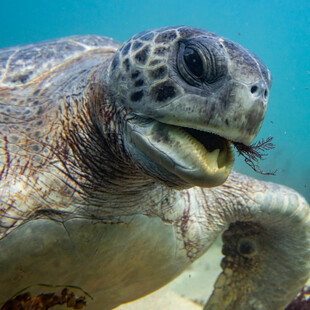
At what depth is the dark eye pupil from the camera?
3.96 feet

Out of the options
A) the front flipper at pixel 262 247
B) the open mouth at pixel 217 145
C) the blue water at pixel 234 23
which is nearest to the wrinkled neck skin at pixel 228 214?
the front flipper at pixel 262 247

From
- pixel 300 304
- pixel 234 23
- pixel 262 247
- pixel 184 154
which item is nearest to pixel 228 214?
pixel 262 247

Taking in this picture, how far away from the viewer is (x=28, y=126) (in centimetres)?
175

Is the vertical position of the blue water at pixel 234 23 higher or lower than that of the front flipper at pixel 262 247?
higher

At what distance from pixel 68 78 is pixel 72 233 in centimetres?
114

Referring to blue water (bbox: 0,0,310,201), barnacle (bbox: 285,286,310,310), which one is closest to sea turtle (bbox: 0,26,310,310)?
barnacle (bbox: 285,286,310,310)

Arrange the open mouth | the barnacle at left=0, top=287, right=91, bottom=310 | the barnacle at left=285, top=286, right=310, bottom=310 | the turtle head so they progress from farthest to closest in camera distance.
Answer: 1. the barnacle at left=285, top=286, right=310, bottom=310
2. the barnacle at left=0, top=287, right=91, bottom=310
3. the open mouth
4. the turtle head

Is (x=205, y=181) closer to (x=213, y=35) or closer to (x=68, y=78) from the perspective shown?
(x=213, y=35)

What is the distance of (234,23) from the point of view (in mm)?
68125

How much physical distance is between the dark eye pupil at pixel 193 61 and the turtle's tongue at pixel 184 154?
254 mm

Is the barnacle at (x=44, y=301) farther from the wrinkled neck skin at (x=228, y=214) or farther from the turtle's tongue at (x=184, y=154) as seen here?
the turtle's tongue at (x=184, y=154)

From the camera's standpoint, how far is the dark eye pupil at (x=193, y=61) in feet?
3.96

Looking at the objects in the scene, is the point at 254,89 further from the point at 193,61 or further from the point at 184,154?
the point at 184,154

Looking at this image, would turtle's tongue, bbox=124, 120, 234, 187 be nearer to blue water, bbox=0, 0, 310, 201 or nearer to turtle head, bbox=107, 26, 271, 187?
turtle head, bbox=107, 26, 271, 187
